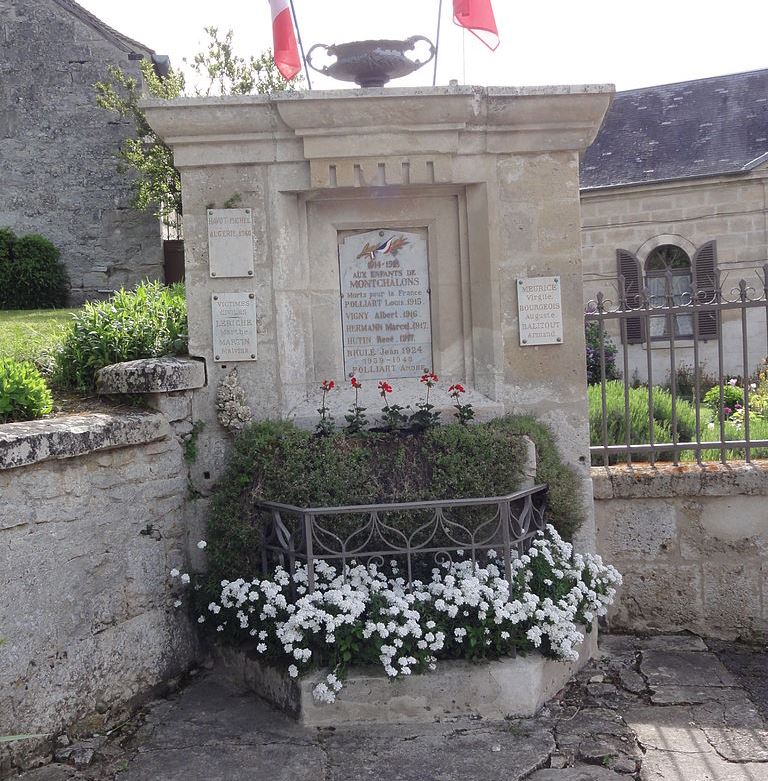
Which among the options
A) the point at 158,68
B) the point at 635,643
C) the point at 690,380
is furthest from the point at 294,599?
the point at 158,68

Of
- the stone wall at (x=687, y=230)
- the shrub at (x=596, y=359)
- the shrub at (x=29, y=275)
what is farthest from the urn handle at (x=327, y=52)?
the stone wall at (x=687, y=230)

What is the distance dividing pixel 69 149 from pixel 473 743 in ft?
40.3

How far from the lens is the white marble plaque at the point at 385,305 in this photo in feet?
15.2

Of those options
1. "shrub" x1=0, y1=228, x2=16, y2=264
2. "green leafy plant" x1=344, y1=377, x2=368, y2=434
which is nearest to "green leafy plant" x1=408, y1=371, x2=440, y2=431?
"green leafy plant" x1=344, y1=377, x2=368, y2=434

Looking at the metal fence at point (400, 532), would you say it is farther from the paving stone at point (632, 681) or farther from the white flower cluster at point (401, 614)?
the paving stone at point (632, 681)

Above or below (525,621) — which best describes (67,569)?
above

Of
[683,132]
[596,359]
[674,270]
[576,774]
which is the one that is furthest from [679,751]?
[683,132]

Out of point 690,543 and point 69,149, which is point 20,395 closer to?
point 690,543

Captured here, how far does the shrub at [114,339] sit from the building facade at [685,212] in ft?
35.4

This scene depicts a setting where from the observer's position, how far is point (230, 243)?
4379mm

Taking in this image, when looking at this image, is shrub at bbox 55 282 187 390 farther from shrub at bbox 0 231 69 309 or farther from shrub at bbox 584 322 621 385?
shrub at bbox 0 231 69 309

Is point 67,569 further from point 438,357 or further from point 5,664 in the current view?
point 438,357

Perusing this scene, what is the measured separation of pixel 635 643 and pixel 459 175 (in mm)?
2757

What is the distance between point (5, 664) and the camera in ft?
10.5
